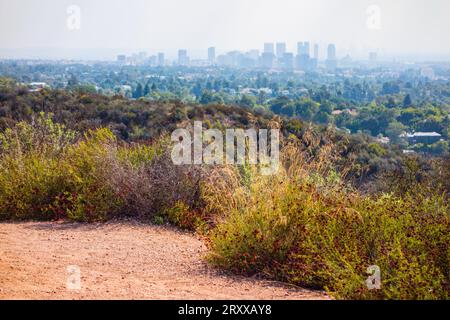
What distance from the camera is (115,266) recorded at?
5.54 m

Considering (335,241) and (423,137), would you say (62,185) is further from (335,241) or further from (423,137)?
(423,137)

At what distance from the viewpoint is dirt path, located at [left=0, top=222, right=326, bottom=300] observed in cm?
456

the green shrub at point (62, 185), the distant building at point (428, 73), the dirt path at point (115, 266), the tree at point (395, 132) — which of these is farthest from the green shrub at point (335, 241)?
the distant building at point (428, 73)

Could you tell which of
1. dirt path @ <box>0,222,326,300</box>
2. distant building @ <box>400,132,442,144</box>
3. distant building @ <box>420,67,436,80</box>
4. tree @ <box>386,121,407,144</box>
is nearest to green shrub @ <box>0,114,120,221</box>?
dirt path @ <box>0,222,326,300</box>

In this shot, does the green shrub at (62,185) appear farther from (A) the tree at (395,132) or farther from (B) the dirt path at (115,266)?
(A) the tree at (395,132)

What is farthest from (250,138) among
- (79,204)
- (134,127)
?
(134,127)

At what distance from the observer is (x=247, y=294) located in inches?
Result: 183

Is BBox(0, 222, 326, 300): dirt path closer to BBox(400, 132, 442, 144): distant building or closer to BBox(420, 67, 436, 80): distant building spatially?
BBox(400, 132, 442, 144): distant building

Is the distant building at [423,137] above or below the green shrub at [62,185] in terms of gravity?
below

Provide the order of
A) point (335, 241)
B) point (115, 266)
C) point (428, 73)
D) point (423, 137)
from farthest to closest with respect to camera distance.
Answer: point (428, 73) → point (423, 137) → point (115, 266) → point (335, 241)

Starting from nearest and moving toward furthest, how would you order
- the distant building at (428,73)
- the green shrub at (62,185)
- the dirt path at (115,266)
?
the dirt path at (115,266) → the green shrub at (62,185) → the distant building at (428,73)

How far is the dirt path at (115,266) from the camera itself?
456 cm

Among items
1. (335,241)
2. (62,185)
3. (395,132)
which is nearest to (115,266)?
(335,241)
